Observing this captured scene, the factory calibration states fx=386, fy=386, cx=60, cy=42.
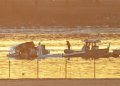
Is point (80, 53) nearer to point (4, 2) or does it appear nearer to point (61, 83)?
point (61, 83)

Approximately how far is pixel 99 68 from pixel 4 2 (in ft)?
446

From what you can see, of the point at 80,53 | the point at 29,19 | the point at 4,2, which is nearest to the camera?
the point at 80,53

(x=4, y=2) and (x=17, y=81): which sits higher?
(x=4, y=2)

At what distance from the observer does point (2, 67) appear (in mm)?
28719

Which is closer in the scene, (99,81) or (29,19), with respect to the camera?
Answer: (99,81)

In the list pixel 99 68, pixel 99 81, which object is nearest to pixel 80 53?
pixel 99 68

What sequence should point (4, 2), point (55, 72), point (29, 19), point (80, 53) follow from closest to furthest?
point (55, 72) < point (80, 53) < point (29, 19) < point (4, 2)

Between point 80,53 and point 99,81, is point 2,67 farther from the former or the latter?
point 80,53

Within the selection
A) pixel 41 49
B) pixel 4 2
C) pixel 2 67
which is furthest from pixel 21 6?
pixel 2 67

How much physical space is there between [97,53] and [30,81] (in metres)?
23.2

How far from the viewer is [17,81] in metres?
23.3

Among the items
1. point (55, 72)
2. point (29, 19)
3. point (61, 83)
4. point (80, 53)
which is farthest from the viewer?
point (29, 19)

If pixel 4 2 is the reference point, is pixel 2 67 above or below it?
below

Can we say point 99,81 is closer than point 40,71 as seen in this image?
Yes
